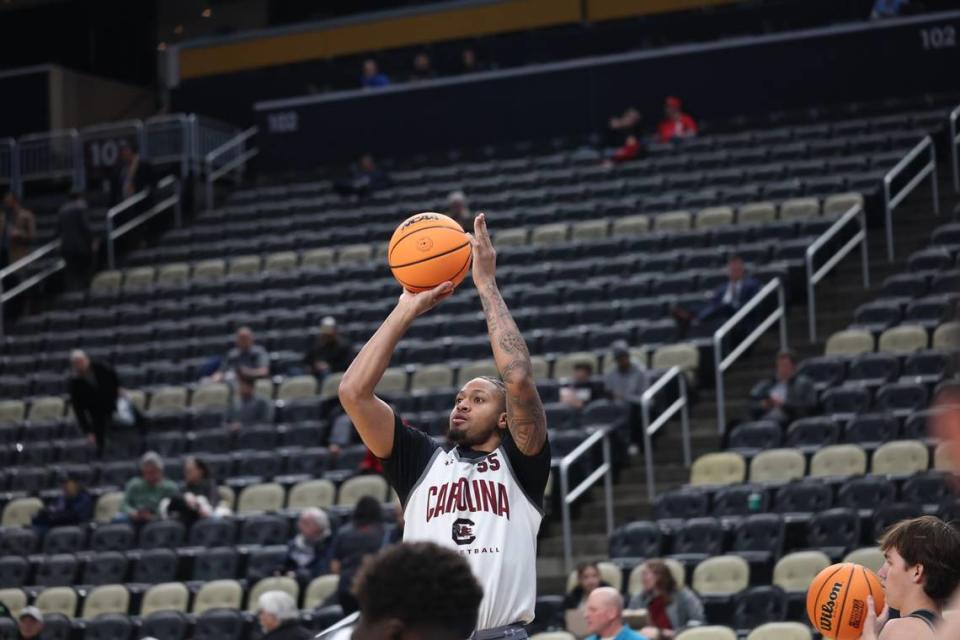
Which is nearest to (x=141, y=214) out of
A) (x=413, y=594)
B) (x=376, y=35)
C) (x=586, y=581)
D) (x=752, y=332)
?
(x=376, y=35)

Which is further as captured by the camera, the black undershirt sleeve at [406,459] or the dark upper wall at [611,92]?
the dark upper wall at [611,92]

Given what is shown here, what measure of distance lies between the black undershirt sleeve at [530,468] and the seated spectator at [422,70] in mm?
20403

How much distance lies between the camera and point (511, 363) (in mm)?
5488

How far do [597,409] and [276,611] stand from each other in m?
5.43

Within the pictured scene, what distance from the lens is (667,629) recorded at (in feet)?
35.0

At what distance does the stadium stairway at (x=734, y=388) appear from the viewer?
45.9 ft

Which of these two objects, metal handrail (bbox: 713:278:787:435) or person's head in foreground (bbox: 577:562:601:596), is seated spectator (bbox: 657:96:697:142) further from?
person's head in foreground (bbox: 577:562:601:596)

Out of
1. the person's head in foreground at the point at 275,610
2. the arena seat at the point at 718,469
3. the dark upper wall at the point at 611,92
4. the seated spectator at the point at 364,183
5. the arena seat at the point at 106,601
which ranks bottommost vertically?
the arena seat at the point at 106,601

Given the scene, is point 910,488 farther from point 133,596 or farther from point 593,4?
point 593,4

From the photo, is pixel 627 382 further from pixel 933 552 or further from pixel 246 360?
pixel 933 552

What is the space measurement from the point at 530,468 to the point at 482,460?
0.57 ft

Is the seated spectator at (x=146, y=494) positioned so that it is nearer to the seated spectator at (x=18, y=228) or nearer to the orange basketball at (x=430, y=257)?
the seated spectator at (x=18, y=228)

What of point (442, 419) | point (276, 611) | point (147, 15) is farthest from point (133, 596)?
point (147, 15)

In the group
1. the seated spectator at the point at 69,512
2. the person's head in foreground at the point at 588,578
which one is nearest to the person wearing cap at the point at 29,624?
the seated spectator at the point at 69,512
